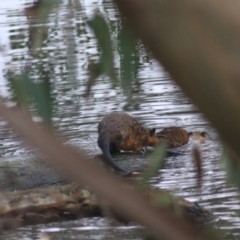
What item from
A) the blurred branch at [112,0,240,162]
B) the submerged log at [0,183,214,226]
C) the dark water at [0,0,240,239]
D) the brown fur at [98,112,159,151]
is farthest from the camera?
the brown fur at [98,112,159,151]

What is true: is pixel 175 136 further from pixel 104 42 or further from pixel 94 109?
pixel 104 42

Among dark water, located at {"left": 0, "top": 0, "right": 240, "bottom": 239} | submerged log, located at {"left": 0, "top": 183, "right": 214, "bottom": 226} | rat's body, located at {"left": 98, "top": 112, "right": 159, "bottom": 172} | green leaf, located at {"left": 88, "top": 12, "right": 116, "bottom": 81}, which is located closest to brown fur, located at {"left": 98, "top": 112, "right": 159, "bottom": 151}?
rat's body, located at {"left": 98, "top": 112, "right": 159, "bottom": 172}

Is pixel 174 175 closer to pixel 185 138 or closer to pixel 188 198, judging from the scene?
pixel 188 198

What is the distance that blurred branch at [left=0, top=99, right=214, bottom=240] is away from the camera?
3.45 feet

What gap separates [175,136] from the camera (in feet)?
21.3

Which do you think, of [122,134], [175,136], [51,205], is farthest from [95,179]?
[122,134]

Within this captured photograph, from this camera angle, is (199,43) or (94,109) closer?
(199,43)

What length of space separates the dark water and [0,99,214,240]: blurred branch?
0.14 m

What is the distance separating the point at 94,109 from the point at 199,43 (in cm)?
661

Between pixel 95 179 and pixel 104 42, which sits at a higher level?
pixel 104 42

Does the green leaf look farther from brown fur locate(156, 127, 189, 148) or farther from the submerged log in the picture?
brown fur locate(156, 127, 189, 148)

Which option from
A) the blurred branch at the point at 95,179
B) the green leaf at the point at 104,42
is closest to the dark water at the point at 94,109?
the green leaf at the point at 104,42

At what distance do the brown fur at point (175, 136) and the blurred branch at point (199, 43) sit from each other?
5.35 m

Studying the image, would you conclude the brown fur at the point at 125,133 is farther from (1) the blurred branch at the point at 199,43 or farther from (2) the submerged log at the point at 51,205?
(1) the blurred branch at the point at 199,43
